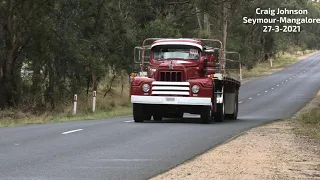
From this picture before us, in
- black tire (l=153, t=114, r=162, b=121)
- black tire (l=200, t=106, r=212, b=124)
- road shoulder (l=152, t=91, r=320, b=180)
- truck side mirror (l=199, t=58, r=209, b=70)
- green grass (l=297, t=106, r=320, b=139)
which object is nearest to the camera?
road shoulder (l=152, t=91, r=320, b=180)

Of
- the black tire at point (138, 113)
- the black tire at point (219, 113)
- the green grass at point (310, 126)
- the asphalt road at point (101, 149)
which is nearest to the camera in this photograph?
A: the asphalt road at point (101, 149)

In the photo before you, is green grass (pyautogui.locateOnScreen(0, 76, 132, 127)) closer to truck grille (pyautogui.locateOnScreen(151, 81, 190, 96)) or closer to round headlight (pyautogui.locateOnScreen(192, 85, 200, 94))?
truck grille (pyautogui.locateOnScreen(151, 81, 190, 96))

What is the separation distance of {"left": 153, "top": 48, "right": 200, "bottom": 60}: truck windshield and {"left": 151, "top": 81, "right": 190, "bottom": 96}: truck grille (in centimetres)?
122

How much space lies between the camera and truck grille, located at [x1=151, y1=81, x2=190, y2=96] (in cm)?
2081

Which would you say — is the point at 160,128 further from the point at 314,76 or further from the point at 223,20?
the point at 314,76

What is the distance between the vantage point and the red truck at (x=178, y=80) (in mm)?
20766

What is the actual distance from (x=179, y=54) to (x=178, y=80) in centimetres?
112

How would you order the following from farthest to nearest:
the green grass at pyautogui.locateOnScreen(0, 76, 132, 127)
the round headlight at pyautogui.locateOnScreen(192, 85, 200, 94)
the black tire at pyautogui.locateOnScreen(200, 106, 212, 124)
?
the green grass at pyautogui.locateOnScreen(0, 76, 132, 127) → the black tire at pyautogui.locateOnScreen(200, 106, 212, 124) → the round headlight at pyautogui.locateOnScreen(192, 85, 200, 94)

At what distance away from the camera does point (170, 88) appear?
68.3 feet

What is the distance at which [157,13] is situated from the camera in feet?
158

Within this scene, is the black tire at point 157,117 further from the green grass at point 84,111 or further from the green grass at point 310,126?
the green grass at point 310,126

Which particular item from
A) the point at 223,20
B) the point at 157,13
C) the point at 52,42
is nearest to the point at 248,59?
the point at 223,20

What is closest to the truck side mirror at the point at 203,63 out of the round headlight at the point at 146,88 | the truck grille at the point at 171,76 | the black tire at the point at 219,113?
the truck grille at the point at 171,76

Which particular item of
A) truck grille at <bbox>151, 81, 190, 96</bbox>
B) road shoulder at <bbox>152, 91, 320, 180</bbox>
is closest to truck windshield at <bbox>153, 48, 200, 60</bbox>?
truck grille at <bbox>151, 81, 190, 96</bbox>
